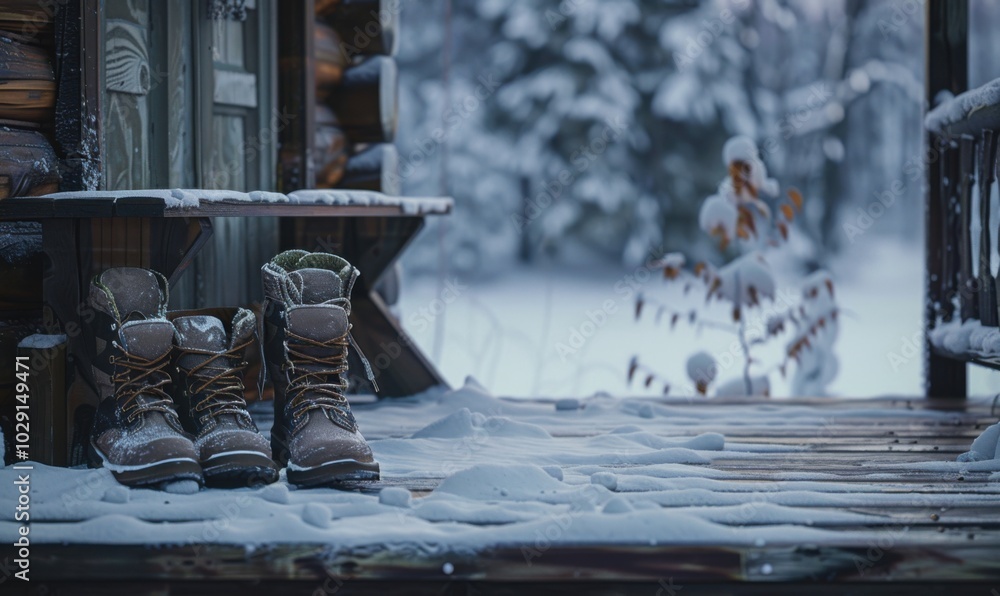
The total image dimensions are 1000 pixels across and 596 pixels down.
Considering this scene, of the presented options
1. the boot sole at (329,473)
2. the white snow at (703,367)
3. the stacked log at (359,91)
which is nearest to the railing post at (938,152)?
the white snow at (703,367)

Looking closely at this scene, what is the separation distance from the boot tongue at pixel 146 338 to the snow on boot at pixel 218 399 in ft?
0.15

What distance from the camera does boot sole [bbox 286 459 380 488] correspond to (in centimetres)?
265

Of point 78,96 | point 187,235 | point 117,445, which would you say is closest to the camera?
point 117,445

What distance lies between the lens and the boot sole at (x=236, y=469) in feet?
8.61

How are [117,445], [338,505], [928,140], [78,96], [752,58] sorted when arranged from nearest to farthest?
[338,505] → [117,445] → [78,96] → [928,140] → [752,58]

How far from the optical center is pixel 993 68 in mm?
15820

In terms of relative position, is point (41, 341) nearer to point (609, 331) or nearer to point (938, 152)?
point (938, 152)

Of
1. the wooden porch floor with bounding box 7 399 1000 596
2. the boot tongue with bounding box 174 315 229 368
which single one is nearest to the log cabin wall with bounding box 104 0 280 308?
the boot tongue with bounding box 174 315 229 368

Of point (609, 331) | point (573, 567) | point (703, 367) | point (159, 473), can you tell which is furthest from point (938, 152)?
point (609, 331)

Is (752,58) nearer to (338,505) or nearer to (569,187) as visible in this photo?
(569,187)

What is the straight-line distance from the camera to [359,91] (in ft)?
17.9

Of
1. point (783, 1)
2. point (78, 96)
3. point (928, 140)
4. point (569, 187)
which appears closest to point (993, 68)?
point (783, 1)

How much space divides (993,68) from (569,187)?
6694mm

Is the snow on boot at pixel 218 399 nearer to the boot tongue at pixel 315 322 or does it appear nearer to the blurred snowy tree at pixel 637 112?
the boot tongue at pixel 315 322
